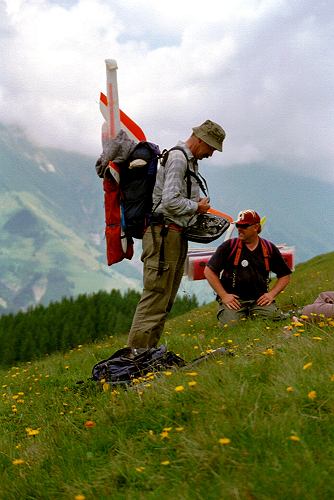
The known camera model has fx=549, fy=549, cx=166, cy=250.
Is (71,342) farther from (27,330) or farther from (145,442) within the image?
(145,442)

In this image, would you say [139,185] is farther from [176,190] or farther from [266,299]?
[266,299]

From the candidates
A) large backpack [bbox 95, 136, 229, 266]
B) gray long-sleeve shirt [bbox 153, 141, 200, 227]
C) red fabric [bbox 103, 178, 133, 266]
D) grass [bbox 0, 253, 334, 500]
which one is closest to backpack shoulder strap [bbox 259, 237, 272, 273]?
large backpack [bbox 95, 136, 229, 266]

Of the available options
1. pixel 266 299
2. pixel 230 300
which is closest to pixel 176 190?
pixel 230 300

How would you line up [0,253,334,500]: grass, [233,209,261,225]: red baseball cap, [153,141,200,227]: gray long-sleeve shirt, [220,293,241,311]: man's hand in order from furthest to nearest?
[220,293,241,311]: man's hand → [233,209,261,225]: red baseball cap → [153,141,200,227]: gray long-sleeve shirt → [0,253,334,500]: grass

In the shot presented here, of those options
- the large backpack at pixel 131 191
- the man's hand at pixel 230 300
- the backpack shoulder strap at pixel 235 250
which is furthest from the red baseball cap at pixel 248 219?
the large backpack at pixel 131 191

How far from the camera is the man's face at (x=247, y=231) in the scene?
9469mm

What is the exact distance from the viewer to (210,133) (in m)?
6.92

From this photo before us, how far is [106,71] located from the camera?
7.57 m

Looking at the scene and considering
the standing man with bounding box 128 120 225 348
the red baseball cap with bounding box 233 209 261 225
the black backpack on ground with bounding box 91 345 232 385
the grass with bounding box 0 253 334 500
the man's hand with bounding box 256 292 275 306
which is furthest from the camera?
the man's hand with bounding box 256 292 275 306

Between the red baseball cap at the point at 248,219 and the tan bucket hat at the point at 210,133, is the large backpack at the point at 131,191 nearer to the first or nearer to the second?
the tan bucket hat at the point at 210,133

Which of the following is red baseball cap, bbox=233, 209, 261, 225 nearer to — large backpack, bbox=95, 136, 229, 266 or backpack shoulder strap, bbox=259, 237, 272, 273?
backpack shoulder strap, bbox=259, 237, 272, 273

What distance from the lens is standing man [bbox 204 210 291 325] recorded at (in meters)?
9.83

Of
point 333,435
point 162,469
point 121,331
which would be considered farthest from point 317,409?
point 121,331

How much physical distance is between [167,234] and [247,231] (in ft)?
9.38
